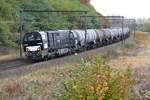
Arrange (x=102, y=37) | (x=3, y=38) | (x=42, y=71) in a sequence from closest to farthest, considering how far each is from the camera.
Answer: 1. (x=42, y=71)
2. (x=3, y=38)
3. (x=102, y=37)

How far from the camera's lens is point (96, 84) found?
540 cm

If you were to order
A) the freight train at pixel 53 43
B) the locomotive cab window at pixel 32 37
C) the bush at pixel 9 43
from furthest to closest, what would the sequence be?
1. the bush at pixel 9 43
2. the locomotive cab window at pixel 32 37
3. the freight train at pixel 53 43

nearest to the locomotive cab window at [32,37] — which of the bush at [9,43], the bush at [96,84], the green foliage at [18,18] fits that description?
the green foliage at [18,18]

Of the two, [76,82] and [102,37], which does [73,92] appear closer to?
[76,82]

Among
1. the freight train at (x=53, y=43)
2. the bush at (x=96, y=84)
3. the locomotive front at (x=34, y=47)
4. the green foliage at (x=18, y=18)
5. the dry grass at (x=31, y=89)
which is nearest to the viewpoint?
the bush at (x=96, y=84)

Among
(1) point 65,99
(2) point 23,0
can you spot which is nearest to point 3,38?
(2) point 23,0

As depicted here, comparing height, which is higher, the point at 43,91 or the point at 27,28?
the point at 27,28

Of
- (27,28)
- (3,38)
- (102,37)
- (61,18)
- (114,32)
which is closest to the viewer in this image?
(3,38)

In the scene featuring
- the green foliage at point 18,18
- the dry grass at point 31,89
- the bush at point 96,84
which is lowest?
the dry grass at point 31,89

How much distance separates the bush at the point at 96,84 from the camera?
5.36 meters

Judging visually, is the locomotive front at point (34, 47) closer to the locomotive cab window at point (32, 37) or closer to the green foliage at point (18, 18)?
the locomotive cab window at point (32, 37)

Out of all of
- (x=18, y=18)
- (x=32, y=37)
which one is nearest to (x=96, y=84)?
(x=32, y=37)

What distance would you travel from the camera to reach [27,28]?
30453mm

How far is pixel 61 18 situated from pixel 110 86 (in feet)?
123
